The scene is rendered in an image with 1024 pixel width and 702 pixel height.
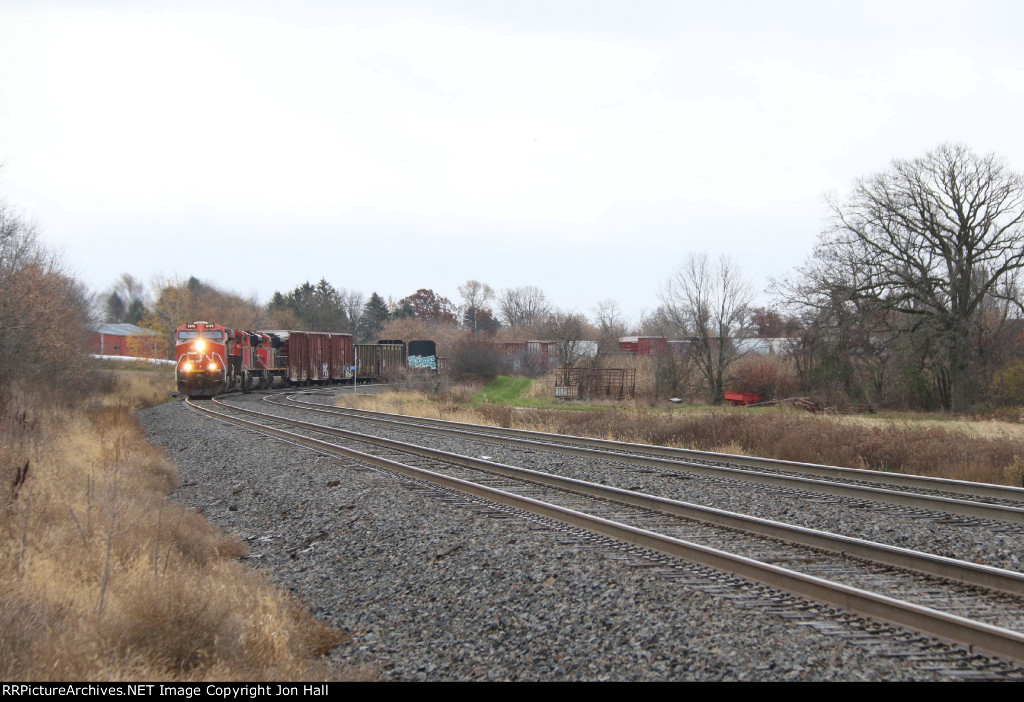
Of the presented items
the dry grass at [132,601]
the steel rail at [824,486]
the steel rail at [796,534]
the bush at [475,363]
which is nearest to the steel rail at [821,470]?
the steel rail at [824,486]

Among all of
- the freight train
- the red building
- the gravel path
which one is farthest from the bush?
the red building

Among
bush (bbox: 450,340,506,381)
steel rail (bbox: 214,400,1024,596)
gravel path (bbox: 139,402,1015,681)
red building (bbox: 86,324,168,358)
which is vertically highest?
red building (bbox: 86,324,168,358)

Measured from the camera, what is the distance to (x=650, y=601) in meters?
5.35

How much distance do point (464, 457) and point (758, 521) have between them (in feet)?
19.8

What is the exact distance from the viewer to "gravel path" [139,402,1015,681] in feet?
14.2

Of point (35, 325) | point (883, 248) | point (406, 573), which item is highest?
point (883, 248)

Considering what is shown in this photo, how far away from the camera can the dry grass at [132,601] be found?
14.1 feet

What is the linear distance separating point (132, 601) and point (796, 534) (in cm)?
573

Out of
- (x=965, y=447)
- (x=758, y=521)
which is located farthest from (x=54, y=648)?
(x=965, y=447)

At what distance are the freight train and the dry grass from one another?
22584 mm

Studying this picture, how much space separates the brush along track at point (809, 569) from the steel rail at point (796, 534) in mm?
123

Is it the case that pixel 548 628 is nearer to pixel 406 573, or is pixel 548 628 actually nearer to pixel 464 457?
pixel 406 573

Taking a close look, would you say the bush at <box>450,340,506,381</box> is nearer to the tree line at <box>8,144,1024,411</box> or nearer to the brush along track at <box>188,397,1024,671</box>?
the tree line at <box>8,144,1024,411</box>

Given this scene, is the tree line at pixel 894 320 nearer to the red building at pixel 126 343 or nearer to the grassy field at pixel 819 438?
the grassy field at pixel 819 438
